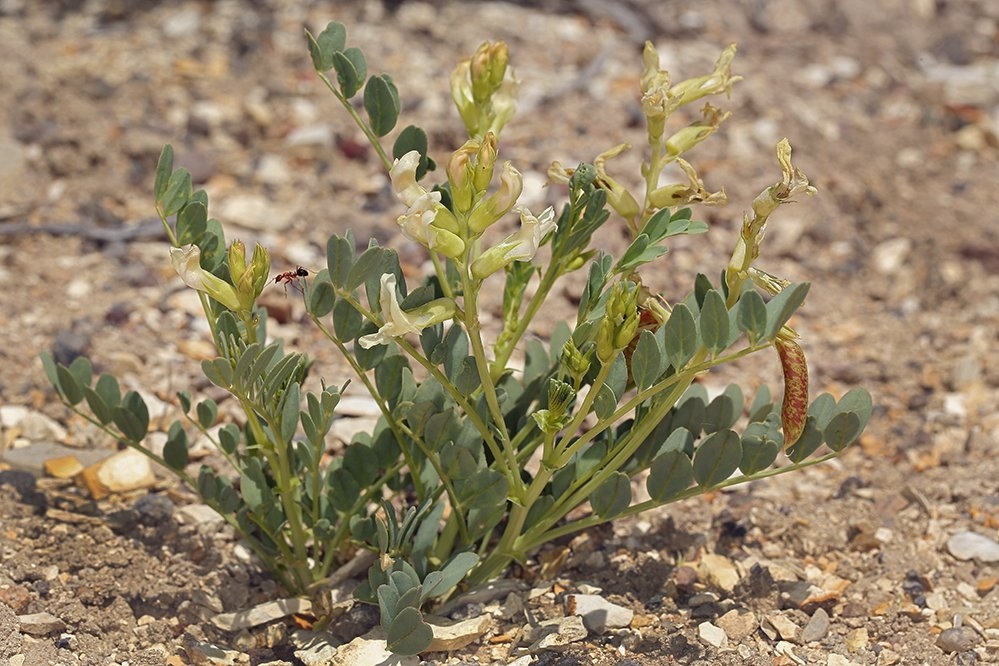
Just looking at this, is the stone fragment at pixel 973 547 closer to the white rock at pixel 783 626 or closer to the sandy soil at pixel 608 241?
the sandy soil at pixel 608 241

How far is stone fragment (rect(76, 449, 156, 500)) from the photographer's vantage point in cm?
272

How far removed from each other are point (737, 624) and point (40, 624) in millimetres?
1285

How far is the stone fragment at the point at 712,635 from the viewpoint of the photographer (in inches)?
91.4

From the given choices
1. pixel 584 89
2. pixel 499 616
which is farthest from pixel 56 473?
pixel 584 89

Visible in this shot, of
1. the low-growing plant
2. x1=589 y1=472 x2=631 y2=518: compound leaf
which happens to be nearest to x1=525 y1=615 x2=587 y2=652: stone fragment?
the low-growing plant

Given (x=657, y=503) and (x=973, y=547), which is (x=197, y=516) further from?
(x=973, y=547)

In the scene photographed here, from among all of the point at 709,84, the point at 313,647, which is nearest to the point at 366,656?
the point at 313,647

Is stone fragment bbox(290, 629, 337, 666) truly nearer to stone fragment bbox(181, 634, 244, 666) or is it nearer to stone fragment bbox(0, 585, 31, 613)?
stone fragment bbox(181, 634, 244, 666)

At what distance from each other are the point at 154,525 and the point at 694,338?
51.9 inches

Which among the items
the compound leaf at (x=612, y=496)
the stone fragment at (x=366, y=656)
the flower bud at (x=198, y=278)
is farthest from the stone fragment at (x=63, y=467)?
the compound leaf at (x=612, y=496)

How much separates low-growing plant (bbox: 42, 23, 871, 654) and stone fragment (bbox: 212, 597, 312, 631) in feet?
0.14

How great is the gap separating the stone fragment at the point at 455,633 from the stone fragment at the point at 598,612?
18cm

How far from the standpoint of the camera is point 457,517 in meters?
2.27

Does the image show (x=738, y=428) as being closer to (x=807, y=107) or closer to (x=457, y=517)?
(x=457, y=517)
